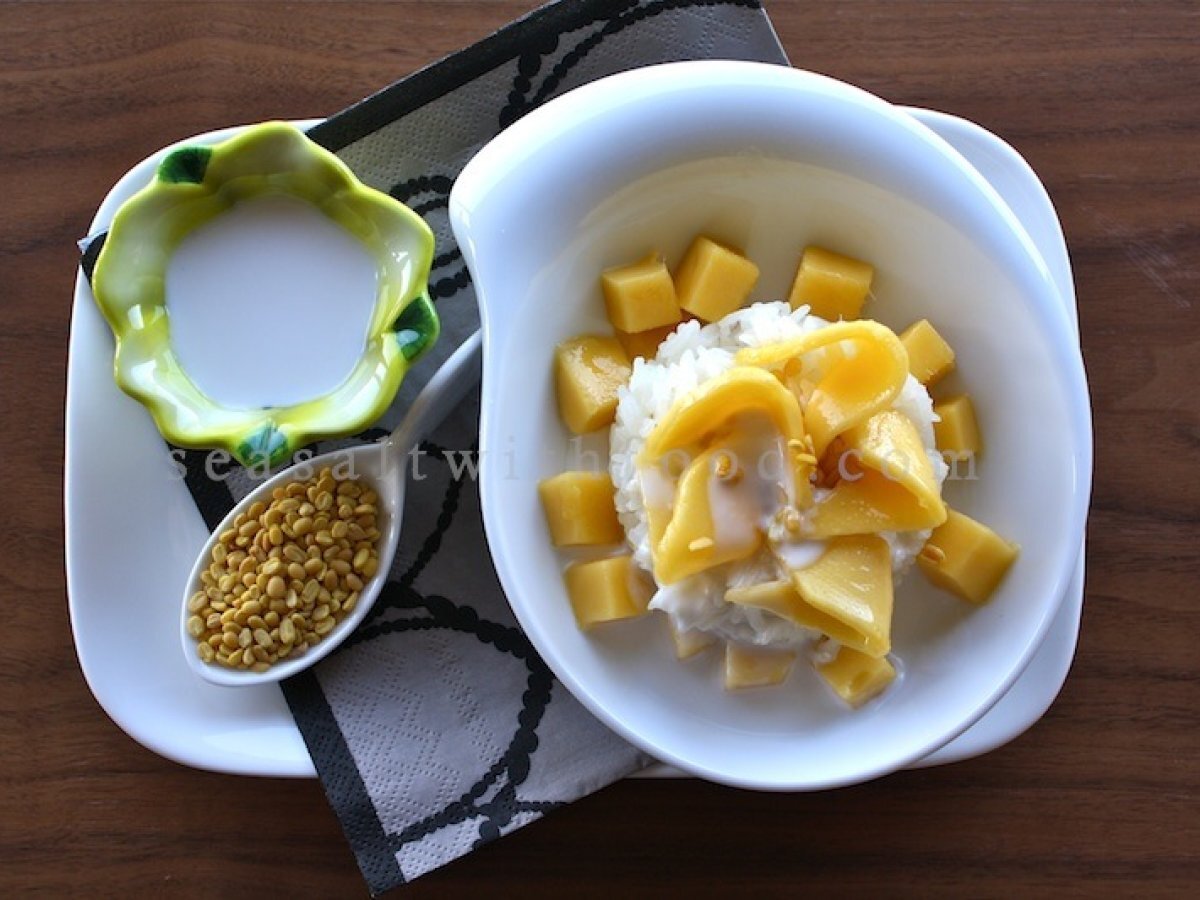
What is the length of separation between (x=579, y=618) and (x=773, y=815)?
18.5 inches

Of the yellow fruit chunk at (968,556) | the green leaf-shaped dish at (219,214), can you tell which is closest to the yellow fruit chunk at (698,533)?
Answer: the yellow fruit chunk at (968,556)

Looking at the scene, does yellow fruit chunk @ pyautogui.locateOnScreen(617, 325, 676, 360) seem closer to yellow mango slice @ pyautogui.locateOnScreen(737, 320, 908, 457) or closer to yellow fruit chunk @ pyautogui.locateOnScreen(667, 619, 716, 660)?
yellow mango slice @ pyautogui.locateOnScreen(737, 320, 908, 457)

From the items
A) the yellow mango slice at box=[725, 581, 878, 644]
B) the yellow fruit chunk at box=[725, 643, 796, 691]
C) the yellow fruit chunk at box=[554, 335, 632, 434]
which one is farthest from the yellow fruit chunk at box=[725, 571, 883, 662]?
the yellow fruit chunk at box=[554, 335, 632, 434]

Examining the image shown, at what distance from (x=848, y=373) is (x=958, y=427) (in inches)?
9.4

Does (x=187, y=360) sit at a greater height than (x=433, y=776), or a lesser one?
greater

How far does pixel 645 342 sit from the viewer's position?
1.45 m

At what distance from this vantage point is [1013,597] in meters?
1.35

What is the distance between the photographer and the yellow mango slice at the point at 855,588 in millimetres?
1225

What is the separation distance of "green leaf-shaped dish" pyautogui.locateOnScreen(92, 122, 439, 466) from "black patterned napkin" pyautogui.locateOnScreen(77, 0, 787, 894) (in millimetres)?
134

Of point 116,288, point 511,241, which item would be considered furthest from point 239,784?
point 511,241

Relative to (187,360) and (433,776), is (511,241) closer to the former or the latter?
(187,360)

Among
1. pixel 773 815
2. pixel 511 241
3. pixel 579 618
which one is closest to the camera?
pixel 511 241

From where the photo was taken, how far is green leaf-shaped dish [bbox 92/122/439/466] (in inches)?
50.8

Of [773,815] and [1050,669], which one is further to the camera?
[773,815]
